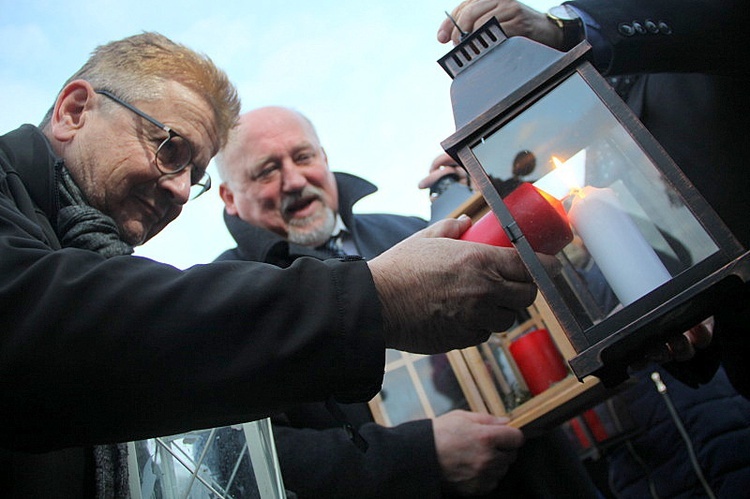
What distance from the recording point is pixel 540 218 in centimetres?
A: 82

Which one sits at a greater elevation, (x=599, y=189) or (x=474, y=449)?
(x=599, y=189)

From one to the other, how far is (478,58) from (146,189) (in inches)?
43.7

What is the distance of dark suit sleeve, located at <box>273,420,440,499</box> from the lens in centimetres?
151

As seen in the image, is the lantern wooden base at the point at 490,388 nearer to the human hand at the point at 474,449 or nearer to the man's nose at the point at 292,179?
the human hand at the point at 474,449

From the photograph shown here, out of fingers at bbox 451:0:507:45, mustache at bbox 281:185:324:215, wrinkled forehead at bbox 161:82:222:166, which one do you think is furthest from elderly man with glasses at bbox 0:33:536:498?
mustache at bbox 281:185:324:215

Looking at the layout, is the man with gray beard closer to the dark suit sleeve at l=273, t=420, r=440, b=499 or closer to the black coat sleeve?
the dark suit sleeve at l=273, t=420, r=440, b=499

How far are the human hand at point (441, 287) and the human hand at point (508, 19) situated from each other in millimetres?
525

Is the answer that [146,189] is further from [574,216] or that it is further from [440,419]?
[574,216]

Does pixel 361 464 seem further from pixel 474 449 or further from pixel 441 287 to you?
pixel 441 287

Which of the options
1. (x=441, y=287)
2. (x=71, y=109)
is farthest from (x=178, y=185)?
(x=441, y=287)

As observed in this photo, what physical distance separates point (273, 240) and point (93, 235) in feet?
3.21

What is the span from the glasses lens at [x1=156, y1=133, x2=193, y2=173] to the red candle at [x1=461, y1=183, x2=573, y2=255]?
118 cm

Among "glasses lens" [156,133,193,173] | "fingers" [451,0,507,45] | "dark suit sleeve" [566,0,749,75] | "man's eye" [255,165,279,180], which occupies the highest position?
"man's eye" [255,165,279,180]

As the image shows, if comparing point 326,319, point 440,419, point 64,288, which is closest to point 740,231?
point 440,419
